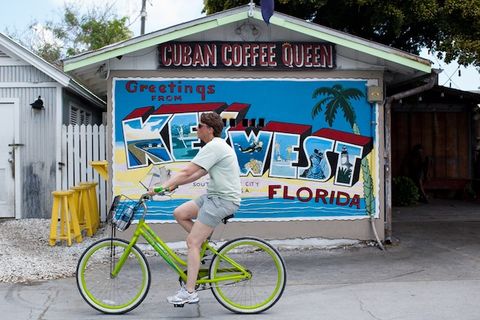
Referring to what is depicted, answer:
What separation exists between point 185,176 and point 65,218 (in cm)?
406

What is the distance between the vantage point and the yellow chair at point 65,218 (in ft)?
28.8

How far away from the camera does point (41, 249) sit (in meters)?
8.78

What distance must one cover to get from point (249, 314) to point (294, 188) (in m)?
3.41

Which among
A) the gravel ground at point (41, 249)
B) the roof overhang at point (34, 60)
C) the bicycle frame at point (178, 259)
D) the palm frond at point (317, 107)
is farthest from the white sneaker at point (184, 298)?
the roof overhang at point (34, 60)

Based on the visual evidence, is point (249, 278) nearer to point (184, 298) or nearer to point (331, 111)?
point (184, 298)

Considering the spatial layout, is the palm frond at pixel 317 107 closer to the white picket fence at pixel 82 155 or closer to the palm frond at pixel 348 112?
the palm frond at pixel 348 112

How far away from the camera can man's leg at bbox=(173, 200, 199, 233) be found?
575 cm

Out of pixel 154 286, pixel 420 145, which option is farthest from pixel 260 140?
pixel 420 145

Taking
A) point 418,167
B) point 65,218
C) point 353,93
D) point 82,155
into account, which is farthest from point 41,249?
point 418,167

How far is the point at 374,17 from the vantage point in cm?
1302

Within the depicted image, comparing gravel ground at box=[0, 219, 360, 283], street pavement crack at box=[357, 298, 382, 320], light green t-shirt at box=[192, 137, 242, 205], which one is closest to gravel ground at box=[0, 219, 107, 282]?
gravel ground at box=[0, 219, 360, 283]

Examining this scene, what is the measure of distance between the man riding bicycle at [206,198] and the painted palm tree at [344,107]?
142 inches

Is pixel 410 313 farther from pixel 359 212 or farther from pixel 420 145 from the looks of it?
pixel 420 145

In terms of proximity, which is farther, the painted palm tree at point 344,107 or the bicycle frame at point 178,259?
the painted palm tree at point 344,107
